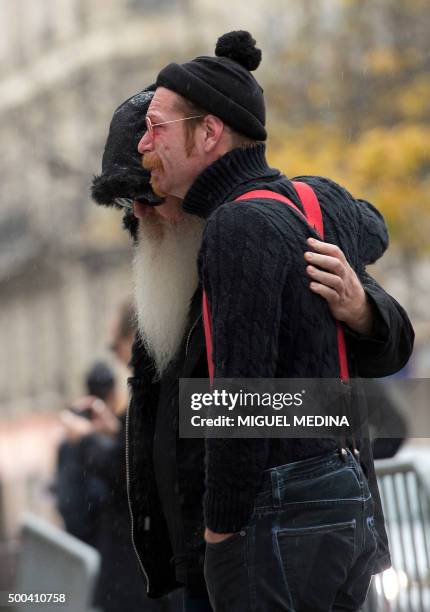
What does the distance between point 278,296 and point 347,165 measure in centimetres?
1484

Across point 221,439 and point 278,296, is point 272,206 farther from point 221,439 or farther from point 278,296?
point 221,439

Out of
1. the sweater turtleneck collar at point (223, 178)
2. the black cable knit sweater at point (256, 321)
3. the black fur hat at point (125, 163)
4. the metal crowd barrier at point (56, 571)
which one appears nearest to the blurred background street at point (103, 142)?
the metal crowd barrier at point (56, 571)

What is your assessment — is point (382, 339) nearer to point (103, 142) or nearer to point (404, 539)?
point (404, 539)

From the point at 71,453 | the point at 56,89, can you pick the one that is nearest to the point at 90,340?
the point at 56,89

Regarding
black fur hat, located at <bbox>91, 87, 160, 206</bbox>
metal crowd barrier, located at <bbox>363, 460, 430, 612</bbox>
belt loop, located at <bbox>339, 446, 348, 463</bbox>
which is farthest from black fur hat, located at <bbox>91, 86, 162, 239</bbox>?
metal crowd barrier, located at <bbox>363, 460, 430, 612</bbox>

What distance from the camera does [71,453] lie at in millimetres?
6895

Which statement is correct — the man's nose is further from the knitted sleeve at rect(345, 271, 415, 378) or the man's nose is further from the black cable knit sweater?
the knitted sleeve at rect(345, 271, 415, 378)

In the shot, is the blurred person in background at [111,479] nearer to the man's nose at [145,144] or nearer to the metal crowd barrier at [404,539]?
the metal crowd barrier at [404,539]

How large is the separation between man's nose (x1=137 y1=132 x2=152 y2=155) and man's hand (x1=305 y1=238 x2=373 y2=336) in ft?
1.81

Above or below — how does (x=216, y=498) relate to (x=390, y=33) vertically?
below

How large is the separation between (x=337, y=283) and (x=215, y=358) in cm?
32

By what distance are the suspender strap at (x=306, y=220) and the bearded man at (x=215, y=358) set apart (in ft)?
0.12

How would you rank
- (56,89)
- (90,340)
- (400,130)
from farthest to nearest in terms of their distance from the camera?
(90,340), (56,89), (400,130)

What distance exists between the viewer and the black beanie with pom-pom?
318 centimetres
